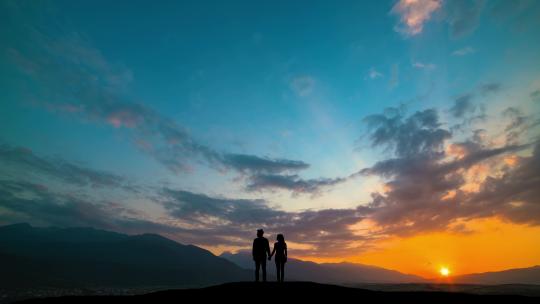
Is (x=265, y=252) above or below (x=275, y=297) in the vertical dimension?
above

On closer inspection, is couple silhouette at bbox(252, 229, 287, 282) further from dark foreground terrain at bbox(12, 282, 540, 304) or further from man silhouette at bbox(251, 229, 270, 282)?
dark foreground terrain at bbox(12, 282, 540, 304)

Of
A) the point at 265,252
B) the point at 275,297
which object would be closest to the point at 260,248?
the point at 265,252

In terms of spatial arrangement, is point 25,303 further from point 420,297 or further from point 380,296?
point 420,297

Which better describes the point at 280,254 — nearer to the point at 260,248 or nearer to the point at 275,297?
the point at 260,248

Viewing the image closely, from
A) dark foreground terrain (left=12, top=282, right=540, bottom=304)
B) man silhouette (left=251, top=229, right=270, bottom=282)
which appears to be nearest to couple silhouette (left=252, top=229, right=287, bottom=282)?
man silhouette (left=251, top=229, right=270, bottom=282)

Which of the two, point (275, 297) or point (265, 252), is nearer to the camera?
point (275, 297)

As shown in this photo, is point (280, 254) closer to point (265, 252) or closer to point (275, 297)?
point (265, 252)

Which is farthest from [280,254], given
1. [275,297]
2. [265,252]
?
[275,297]

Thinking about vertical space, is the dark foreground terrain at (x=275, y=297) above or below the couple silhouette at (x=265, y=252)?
below

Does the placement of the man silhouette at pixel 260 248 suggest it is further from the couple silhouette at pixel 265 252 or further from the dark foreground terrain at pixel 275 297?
the dark foreground terrain at pixel 275 297

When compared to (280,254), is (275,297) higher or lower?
lower

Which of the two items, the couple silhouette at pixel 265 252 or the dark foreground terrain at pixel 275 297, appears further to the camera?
the couple silhouette at pixel 265 252

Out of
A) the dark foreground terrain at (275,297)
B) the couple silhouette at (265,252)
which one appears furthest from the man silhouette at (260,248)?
the dark foreground terrain at (275,297)

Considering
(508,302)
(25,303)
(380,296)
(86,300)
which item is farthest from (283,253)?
(25,303)
